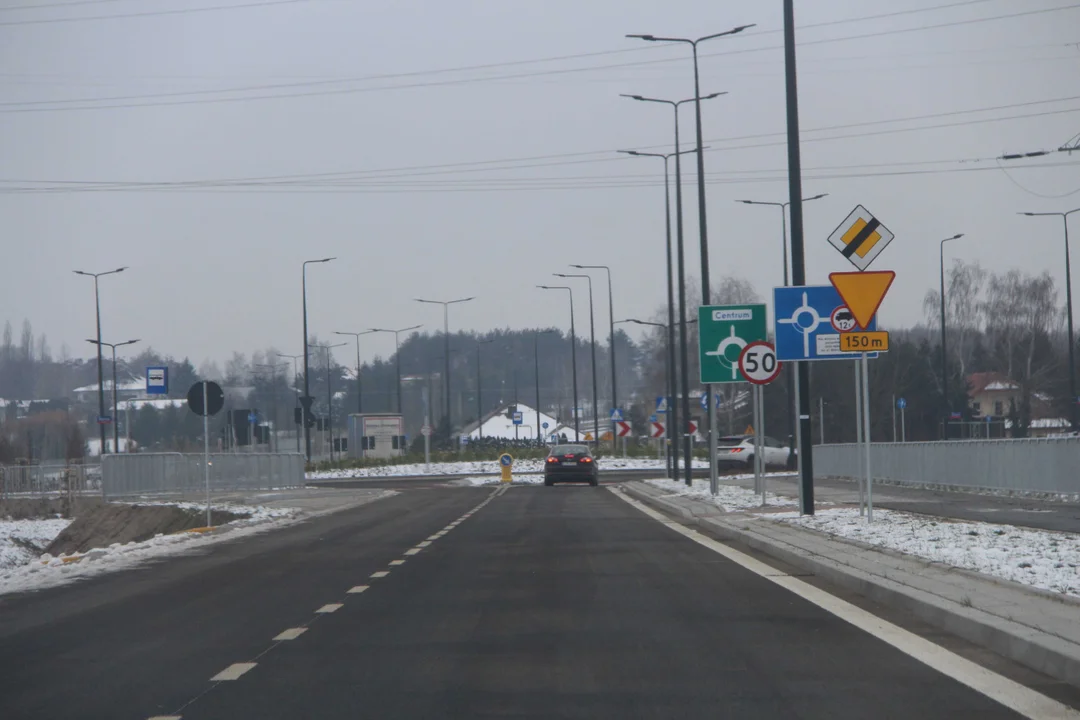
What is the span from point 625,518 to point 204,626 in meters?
16.2

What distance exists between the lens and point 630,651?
9148 mm

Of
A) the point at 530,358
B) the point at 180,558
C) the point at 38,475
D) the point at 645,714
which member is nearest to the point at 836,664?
the point at 645,714

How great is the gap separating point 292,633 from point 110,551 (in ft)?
39.6

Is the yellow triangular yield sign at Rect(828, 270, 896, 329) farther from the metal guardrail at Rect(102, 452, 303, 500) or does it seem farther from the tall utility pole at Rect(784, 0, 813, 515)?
the metal guardrail at Rect(102, 452, 303, 500)

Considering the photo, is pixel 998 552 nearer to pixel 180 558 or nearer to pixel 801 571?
pixel 801 571

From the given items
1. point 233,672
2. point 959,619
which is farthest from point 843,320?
point 233,672

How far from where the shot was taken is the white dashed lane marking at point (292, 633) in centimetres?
1007

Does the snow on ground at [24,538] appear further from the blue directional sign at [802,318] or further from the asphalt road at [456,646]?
the blue directional sign at [802,318]

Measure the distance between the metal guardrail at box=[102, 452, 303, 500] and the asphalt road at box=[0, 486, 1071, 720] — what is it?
19.9 meters

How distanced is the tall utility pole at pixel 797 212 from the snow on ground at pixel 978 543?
0.72 metres

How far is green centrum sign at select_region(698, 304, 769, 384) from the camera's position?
32.3 meters

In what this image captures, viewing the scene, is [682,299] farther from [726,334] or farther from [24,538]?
[24,538]

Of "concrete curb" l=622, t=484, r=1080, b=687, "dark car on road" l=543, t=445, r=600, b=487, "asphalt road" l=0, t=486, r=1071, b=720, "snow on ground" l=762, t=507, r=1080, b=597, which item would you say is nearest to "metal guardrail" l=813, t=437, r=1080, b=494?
"snow on ground" l=762, t=507, r=1080, b=597

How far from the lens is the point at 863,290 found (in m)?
19.0
